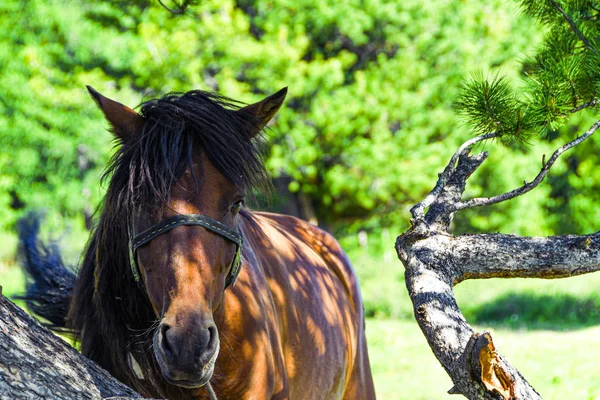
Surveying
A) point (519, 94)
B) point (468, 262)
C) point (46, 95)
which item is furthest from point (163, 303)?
point (46, 95)

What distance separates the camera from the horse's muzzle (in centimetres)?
212

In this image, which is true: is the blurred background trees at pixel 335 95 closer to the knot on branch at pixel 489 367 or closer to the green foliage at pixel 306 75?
the green foliage at pixel 306 75

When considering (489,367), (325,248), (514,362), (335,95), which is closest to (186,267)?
(489,367)

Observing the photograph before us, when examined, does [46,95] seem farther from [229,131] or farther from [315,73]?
[229,131]

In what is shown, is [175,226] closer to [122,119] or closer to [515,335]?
[122,119]

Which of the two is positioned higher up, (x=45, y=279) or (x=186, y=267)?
(x=45, y=279)

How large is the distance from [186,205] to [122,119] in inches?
20.2

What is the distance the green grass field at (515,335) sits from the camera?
717 cm

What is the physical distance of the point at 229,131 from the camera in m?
2.63

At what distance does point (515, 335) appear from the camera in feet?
34.5

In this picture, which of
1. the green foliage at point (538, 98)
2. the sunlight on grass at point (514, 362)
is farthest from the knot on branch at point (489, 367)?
the sunlight on grass at point (514, 362)

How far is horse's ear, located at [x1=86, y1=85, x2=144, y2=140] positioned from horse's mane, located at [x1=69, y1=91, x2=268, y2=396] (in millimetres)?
33

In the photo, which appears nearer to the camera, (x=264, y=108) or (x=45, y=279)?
(x=264, y=108)

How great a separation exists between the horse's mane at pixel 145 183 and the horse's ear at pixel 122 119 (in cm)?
3
